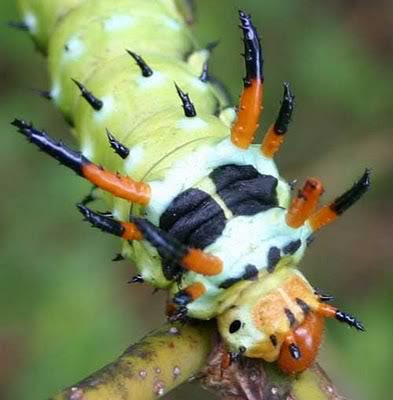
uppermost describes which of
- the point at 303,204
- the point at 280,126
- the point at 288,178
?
the point at 280,126

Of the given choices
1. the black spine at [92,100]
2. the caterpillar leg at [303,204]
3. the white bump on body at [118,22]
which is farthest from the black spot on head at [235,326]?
the white bump on body at [118,22]

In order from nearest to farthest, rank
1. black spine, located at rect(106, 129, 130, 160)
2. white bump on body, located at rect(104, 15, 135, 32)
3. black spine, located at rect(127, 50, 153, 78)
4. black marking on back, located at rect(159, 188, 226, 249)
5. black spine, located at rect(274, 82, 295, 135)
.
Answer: black spine, located at rect(274, 82, 295, 135) < black marking on back, located at rect(159, 188, 226, 249) < black spine, located at rect(106, 129, 130, 160) < black spine, located at rect(127, 50, 153, 78) < white bump on body, located at rect(104, 15, 135, 32)

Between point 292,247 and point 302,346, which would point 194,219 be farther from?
point 302,346

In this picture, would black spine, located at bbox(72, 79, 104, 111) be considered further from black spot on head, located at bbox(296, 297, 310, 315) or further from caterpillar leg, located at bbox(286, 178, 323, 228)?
black spot on head, located at bbox(296, 297, 310, 315)

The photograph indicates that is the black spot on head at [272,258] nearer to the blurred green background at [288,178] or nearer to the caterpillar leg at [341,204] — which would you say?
the caterpillar leg at [341,204]

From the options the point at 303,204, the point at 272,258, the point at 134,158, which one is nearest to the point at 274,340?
the point at 272,258

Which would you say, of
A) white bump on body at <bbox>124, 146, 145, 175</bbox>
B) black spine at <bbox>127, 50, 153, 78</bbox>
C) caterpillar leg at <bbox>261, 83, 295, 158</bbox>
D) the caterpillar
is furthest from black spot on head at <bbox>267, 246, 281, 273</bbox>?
black spine at <bbox>127, 50, 153, 78</bbox>
